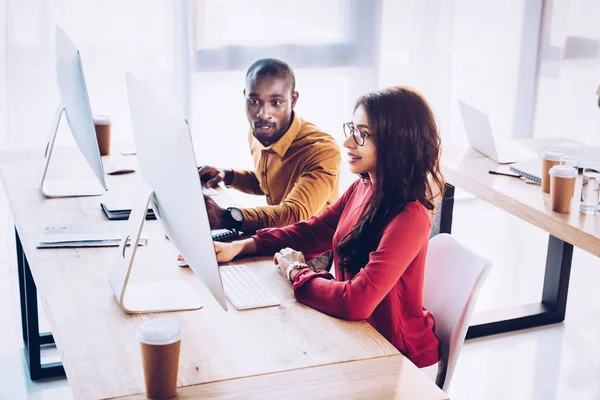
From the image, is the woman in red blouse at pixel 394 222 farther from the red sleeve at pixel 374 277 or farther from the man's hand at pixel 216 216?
the man's hand at pixel 216 216

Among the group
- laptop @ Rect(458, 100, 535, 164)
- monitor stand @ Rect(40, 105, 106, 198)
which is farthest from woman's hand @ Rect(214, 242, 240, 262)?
laptop @ Rect(458, 100, 535, 164)

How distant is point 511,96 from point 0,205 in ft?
9.49

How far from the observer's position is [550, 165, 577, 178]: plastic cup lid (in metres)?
2.26

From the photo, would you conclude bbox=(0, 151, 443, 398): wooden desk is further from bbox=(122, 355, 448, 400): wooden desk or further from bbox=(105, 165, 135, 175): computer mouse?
bbox=(105, 165, 135, 175): computer mouse

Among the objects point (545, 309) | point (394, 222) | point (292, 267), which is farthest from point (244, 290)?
point (545, 309)

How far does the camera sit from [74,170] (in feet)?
8.80

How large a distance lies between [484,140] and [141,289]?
1670 mm

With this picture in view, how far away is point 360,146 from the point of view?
5.89ft

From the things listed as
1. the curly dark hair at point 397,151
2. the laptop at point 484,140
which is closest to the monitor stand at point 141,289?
the curly dark hair at point 397,151

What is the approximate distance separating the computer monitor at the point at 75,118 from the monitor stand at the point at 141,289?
0.45 metres

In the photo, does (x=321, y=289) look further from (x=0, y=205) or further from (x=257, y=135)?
(x=0, y=205)

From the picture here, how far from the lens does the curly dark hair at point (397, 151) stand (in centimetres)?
175

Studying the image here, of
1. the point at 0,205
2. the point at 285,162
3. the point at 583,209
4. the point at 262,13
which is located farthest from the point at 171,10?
the point at 583,209

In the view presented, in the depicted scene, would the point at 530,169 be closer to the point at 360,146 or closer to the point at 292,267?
the point at 360,146
